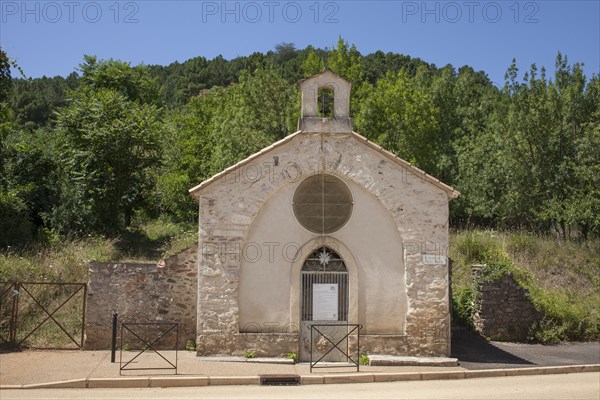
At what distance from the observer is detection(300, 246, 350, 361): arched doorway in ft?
46.9

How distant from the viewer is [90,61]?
36406 millimetres

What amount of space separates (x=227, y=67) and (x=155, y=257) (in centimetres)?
6674

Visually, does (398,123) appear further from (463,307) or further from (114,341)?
(114,341)

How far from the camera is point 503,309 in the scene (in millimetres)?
17656

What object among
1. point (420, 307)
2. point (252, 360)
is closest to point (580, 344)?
point (420, 307)

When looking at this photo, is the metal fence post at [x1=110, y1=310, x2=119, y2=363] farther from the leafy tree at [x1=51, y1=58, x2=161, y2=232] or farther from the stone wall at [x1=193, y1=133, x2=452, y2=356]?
the leafy tree at [x1=51, y1=58, x2=161, y2=232]

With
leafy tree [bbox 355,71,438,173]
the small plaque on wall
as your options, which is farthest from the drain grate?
leafy tree [bbox 355,71,438,173]

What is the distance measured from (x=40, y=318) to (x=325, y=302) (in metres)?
8.15

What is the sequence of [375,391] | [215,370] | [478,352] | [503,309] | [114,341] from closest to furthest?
[375,391] → [215,370] → [114,341] → [478,352] → [503,309]

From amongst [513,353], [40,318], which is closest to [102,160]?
[40,318]

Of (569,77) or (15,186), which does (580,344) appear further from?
(15,186)

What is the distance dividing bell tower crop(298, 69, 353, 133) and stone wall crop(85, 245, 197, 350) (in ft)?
14.7

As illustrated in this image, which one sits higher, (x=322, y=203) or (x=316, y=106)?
(x=316, y=106)

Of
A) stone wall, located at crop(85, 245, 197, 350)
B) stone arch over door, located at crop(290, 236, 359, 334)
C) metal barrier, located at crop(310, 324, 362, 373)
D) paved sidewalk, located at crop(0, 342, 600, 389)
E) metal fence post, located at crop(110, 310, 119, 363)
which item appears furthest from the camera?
stone wall, located at crop(85, 245, 197, 350)
